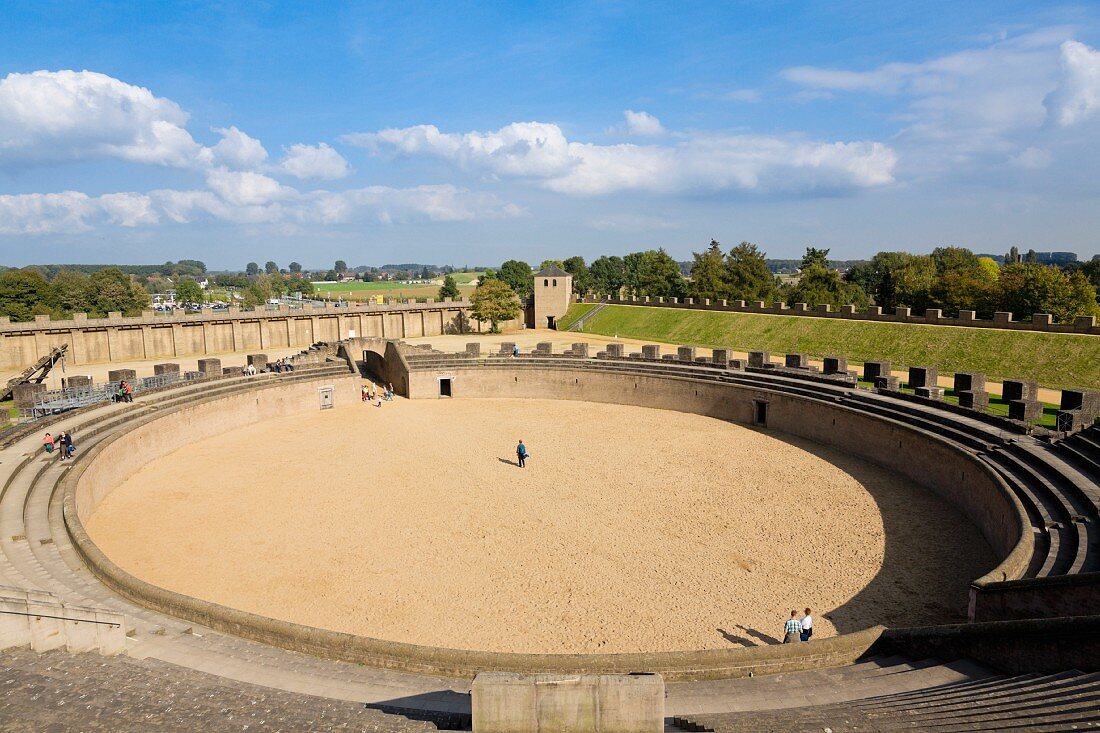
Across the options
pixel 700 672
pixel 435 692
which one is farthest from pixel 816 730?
pixel 435 692

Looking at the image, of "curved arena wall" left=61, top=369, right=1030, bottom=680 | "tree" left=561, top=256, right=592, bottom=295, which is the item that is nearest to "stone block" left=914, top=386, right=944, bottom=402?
"curved arena wall" left=61, top=369, right=1030, bottom=680

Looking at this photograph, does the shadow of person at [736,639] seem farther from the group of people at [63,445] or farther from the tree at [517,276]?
the tree at [517,276]

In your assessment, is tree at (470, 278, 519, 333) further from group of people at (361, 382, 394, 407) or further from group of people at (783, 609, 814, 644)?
group of people at (783, 609, 814, 644)

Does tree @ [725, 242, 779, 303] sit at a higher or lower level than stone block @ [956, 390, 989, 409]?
higher

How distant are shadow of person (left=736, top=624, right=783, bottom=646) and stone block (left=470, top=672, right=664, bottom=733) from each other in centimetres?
672

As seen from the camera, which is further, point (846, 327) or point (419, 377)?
point (846, 327)

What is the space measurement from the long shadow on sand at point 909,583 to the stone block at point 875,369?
41.7 feet

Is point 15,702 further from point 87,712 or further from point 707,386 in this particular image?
point 707,386

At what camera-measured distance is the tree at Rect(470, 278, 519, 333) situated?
7362cm

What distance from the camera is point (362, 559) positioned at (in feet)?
61.9

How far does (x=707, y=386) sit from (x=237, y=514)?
25.6 m

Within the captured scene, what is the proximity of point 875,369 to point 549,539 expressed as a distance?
76.5ft

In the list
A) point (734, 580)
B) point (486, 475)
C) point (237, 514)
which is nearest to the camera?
point (734, 580)

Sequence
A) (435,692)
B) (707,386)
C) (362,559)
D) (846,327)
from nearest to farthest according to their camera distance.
A: (435,692) → (362,559) → (707,386) → (846,327)
